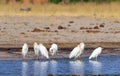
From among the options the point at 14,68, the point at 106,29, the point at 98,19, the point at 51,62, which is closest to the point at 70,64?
the point at 51,62

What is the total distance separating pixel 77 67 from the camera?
18.4 m

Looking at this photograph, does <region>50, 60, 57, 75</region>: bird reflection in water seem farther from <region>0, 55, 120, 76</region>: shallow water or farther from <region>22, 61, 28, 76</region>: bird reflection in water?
<region>22, 61, 28, 76</region>: bird reflection in water

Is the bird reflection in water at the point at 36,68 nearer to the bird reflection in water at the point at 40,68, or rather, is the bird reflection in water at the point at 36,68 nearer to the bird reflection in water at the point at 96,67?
the bird reflection in water at the point at 40,68

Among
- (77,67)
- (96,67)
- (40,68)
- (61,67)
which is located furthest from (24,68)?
(96,67)

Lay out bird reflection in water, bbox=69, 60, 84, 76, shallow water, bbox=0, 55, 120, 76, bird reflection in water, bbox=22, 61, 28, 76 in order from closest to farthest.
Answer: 1. bird reflection in water, bbox=22, 61, 28, 76
2. shallow water, bbox=0, 55, 120, 76
3. bird reflection in water, bbox=69, 60, 84, 76

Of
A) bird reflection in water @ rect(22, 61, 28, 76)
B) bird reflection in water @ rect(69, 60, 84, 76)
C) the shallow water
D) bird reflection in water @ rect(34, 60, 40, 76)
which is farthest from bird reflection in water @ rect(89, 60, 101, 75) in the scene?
bird reflection in water @ rect(22, 61, 28, 76)

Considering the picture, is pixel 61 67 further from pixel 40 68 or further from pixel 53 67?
pixel 40 68

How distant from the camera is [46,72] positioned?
1714cm

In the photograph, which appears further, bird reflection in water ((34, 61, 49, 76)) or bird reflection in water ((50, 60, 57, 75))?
bird reflection in water ((50, 60, 57, 75))

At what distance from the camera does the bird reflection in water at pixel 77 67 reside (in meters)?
17.2

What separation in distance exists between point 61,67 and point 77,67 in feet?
1.62

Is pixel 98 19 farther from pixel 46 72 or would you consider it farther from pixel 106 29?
pixel 46 72

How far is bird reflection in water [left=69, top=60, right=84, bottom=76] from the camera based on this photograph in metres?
17.2

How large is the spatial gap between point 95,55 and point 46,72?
3773mm
